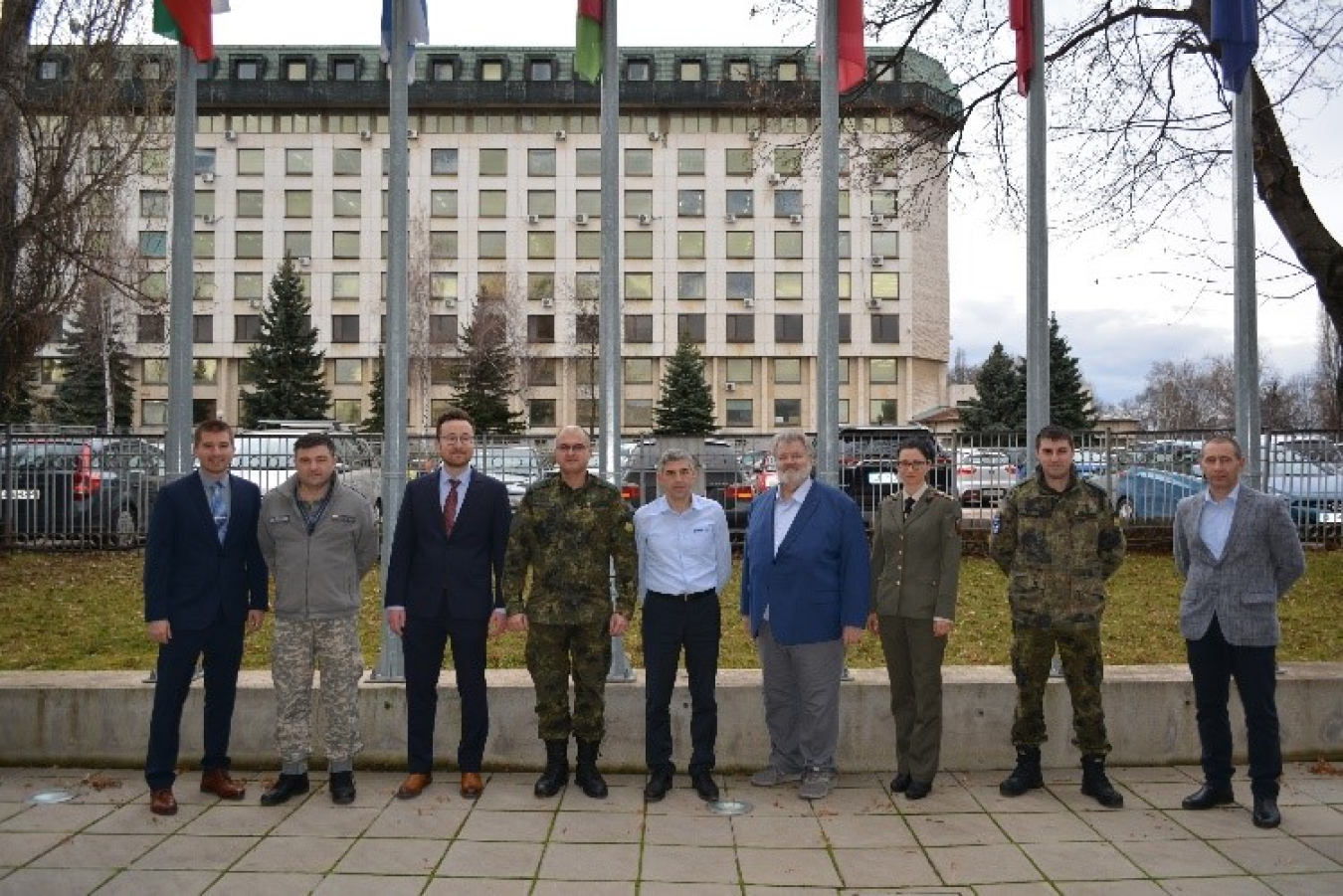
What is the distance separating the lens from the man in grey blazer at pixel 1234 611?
231 inches

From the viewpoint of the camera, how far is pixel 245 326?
6322 cm

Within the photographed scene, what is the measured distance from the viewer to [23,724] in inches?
259

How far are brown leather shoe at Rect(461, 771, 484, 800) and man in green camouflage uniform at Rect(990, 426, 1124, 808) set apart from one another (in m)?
2.82

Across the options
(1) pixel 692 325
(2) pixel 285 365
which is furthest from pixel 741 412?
(2) pixel 285 365

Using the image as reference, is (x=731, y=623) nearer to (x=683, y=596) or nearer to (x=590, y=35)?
(x=683, y=596)

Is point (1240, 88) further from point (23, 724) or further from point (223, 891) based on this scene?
point (23, 724)

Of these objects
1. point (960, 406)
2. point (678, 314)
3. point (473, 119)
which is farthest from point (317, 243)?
point (960, 406)

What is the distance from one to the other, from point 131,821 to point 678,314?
57855 millimetres

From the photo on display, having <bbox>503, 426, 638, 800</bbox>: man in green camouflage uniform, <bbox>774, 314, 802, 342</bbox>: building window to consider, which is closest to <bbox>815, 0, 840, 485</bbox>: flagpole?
<bbox>503, 426, 638, 800</bbox>: man in green camouflage uniform

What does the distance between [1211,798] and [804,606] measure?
7.49 ft

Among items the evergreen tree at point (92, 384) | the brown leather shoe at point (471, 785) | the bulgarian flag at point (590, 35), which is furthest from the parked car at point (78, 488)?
the evergreen tree at point (92, 384)

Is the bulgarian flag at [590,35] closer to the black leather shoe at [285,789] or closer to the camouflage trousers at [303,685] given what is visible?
the camouflage trousers at [303,685]

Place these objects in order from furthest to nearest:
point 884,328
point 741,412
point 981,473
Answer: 1. point 741,412
2. point 884,328
3. point 981,473

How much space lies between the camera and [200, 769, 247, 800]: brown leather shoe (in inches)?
237
